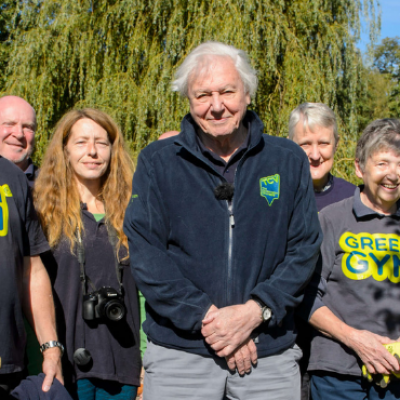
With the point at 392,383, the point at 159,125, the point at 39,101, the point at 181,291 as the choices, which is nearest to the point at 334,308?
the point at 392,383

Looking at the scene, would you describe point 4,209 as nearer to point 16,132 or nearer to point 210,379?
point 210,379

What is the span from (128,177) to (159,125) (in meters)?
3.14

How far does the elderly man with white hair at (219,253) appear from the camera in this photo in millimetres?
1993

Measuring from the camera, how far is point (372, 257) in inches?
92.1

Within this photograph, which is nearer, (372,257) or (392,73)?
(372,257)

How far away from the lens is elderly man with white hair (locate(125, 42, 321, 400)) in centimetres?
199

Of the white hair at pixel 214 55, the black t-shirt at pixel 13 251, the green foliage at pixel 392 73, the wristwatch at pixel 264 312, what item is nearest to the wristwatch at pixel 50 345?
the black t-shirt at pixel 13 251

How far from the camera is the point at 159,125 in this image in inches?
229

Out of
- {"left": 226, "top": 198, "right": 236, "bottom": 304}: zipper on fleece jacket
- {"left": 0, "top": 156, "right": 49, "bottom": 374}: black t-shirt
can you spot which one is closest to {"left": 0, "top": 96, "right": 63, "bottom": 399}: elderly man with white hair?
{"left": 0, "top": 156, "right": 49, "bottom": 374}: black t-shirt

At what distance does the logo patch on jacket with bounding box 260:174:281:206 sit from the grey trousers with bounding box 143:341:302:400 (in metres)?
0.68

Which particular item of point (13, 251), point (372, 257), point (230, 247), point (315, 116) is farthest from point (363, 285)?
point (13, 251)

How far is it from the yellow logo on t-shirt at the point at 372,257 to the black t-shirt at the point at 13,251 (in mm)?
1473

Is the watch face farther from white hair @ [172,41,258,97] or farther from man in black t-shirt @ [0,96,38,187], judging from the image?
man in black t-shirt @ [0,96,38,187]

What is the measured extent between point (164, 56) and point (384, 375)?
4710 millimetres
